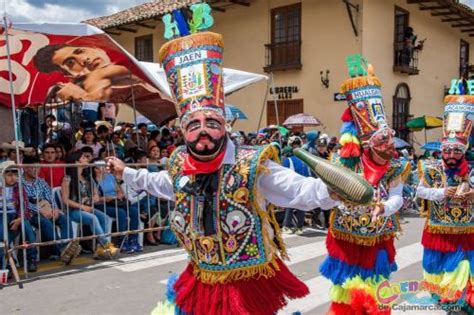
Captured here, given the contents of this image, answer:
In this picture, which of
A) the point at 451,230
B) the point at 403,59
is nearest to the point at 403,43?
the point at 403,59

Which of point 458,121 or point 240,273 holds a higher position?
point 458,121

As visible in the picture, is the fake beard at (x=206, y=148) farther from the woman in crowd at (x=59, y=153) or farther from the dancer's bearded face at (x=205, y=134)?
the woman in crowd at (x=59, y=153)

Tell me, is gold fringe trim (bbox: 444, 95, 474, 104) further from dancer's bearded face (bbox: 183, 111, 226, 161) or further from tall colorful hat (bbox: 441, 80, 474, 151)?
dancer's bearded face (bbox: 183, 111, 226, 161)

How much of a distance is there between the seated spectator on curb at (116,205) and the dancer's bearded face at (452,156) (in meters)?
4.38

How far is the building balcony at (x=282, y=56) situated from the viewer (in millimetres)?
16859

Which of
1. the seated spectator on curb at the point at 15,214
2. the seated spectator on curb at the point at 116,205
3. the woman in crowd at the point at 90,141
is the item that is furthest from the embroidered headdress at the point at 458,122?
the woman in crowd at the point at 90,141

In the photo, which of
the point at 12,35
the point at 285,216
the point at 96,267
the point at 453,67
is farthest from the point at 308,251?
the point at 453,67

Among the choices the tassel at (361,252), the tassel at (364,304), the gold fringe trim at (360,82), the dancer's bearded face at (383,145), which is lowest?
the tassel at (364,304)

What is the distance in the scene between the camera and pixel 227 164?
9.74ft

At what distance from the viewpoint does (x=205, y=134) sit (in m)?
2.82

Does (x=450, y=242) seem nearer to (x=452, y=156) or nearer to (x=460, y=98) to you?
(x=452, y=156)

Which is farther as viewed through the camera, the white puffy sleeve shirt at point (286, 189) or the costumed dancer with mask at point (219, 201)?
the costumed dancer with mask at point (219, 201)

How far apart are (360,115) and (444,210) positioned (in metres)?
1.53

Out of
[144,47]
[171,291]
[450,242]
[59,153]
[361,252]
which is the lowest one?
[450,242]
